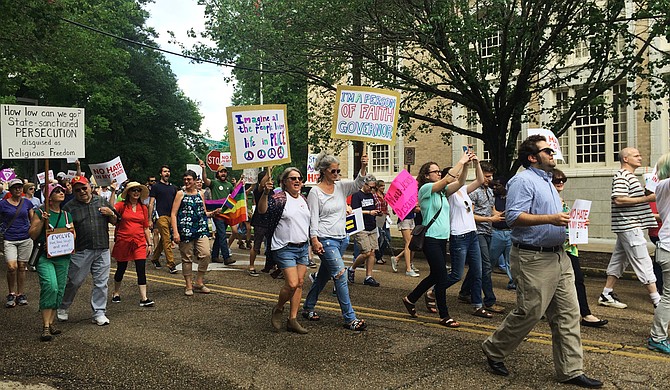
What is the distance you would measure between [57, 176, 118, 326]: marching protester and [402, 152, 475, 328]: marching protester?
3594 mm

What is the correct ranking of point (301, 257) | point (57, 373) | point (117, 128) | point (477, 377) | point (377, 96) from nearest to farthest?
point (477, 377)
point (57, 373)
point (301, 257)
point (377, 96)
point (117, 128)

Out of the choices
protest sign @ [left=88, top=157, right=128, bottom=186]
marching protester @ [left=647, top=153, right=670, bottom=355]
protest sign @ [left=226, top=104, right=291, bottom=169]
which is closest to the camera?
marching protester @ [left=647, top=153, right=670, bottom=355]

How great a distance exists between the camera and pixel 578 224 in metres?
6.87

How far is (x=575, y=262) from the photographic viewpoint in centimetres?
718

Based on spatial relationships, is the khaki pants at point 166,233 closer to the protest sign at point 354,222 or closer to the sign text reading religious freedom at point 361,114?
the protest sign at point 354,222

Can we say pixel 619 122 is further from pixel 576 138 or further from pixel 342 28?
pixel 342 28

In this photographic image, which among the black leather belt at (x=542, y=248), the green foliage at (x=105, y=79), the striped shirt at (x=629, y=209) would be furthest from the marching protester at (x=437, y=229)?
the green foliage at (x=105, y=79)

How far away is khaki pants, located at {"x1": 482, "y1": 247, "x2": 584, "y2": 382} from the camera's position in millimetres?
4711

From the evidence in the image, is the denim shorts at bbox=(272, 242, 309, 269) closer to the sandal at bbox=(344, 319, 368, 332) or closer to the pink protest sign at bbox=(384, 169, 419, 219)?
the sandal at bbox=(344, 319, 368, 332)

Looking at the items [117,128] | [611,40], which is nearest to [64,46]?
[117,128]

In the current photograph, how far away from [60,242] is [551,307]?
16.9ft

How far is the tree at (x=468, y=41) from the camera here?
13164mm

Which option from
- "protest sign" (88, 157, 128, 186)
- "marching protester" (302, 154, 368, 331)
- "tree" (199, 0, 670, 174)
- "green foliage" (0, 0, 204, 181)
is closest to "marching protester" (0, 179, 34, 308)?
"protest sign" (88, 157, 128, 186)

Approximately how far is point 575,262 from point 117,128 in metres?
35.3
